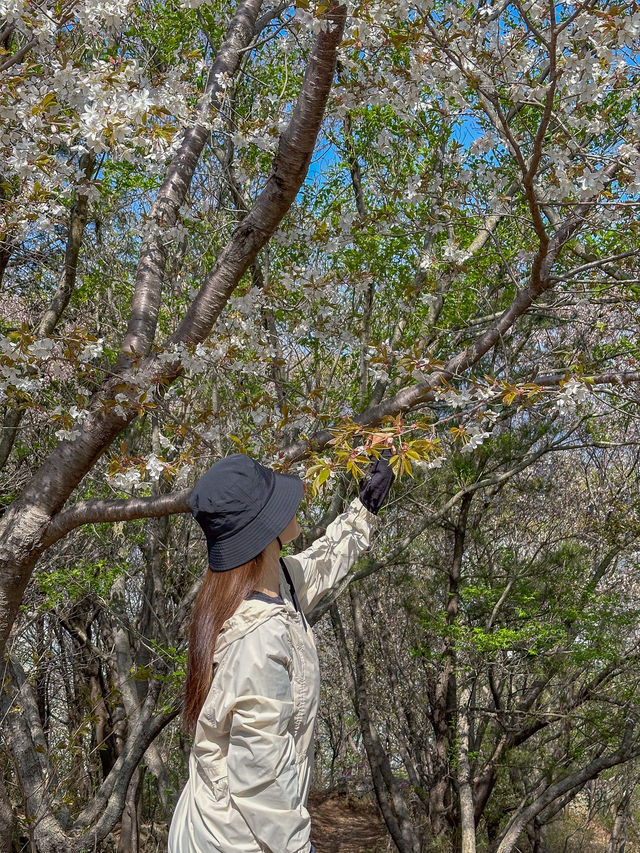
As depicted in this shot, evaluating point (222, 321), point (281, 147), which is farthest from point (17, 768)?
point (281, 147)

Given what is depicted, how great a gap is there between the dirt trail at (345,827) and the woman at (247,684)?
7.03m

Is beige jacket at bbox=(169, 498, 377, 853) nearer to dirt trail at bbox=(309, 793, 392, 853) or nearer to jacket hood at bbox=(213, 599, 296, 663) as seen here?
jacket hood at bbox=(213, 599, 296, 663)

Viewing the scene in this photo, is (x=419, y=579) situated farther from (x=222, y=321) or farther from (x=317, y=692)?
(x=317, y=692)

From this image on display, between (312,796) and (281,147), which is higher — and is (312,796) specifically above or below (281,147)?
below

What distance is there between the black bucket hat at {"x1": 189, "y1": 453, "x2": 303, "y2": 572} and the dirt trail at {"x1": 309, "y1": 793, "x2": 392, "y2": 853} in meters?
7.19

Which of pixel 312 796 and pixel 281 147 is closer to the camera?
pixel 281 147

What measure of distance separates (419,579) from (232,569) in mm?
5980

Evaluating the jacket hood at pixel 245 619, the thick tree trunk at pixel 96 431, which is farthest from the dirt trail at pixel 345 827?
the jacket hood at pixel 245 619

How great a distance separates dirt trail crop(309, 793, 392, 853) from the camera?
8039 millimetres

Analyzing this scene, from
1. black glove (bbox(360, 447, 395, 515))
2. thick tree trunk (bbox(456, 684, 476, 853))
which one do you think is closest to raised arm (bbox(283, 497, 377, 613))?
black glove (bbox(360, 447, 395, 515))

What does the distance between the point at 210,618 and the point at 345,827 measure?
836 cm

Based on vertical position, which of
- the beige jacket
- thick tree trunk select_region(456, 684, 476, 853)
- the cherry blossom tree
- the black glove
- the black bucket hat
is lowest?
thick tree trunk select_region(456, 684, 476, 853)

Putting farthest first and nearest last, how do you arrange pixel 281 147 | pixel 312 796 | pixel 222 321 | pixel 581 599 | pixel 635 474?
pixel 312 796 < pixel 635 474 < pixel 581 599 < pixel 222 321 < pixel 281 147

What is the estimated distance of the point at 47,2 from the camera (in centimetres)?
286
